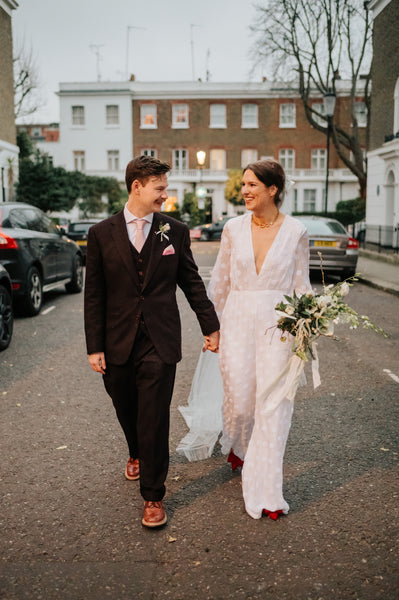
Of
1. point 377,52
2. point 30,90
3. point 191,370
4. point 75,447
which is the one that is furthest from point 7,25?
point 75,447

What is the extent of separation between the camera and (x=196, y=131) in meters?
51.9

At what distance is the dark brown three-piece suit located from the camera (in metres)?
3.36

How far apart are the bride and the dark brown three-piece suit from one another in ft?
1.48

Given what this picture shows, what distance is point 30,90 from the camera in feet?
141

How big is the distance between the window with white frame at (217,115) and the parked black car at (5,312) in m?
46.2

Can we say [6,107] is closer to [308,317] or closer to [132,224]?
[132,224]

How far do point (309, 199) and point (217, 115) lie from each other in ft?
34.6

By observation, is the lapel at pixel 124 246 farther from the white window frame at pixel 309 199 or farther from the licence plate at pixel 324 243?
the white window frame at pixel 309 199

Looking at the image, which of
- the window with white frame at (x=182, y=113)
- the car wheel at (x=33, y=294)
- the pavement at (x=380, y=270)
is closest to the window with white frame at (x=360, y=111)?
the window with white frame at (x=182, y=113)

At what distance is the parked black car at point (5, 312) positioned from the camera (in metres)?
7.79

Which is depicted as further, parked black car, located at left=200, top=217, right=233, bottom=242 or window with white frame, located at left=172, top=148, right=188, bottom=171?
window with white frame, located at left=172, top=148, right=188, bottom=171

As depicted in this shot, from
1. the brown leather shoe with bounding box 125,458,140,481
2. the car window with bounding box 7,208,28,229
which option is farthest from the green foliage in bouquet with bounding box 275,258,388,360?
the car window with bounding box 7,208,28,229

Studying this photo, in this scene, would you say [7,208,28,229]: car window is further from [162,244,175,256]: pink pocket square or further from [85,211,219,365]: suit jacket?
[162,244,175,256]: pink pocket square

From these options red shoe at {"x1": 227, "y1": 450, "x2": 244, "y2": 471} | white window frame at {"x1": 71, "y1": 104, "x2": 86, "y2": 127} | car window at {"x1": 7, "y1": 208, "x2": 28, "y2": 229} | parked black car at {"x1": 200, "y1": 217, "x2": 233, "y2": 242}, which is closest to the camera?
red shoe at {"x1": 227, "y1": 450, "x2": 244, "y2": 471}
